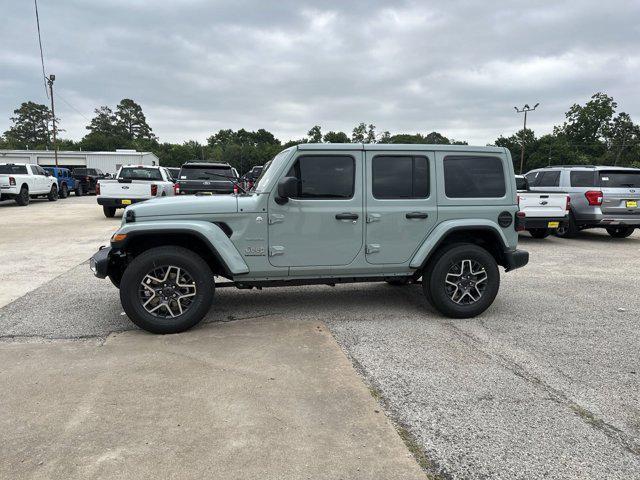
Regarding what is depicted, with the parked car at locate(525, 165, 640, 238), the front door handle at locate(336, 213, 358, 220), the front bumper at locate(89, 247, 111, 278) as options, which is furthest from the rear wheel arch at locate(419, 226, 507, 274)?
the parked car at locate(525, 165, 640, 238)

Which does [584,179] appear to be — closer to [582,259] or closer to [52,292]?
[582,259]

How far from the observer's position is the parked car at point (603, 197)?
34.8ft

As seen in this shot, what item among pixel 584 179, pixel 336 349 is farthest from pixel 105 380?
pixel 584 179

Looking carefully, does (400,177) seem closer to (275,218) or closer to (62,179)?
(275,218)

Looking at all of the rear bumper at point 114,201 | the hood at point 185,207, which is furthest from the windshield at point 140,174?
the hood at point 185,207

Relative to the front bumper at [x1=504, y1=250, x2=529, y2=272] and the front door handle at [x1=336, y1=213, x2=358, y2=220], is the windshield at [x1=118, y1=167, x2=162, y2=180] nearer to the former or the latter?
the front door handle at [x1=336, y1=213, x2=358, y2=220]

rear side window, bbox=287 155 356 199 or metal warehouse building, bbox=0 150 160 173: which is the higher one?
metal warehouse building, bbox=0 150 160 173

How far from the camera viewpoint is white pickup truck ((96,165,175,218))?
1438 cm

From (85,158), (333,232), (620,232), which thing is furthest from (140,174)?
(85,158)

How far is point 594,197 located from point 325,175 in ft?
28.0

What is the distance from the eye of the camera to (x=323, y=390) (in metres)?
3.34

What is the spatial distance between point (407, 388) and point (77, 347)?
2899mm

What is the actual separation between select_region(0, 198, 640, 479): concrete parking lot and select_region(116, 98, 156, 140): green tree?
11636 cm

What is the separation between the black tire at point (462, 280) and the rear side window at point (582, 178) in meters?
7.50
